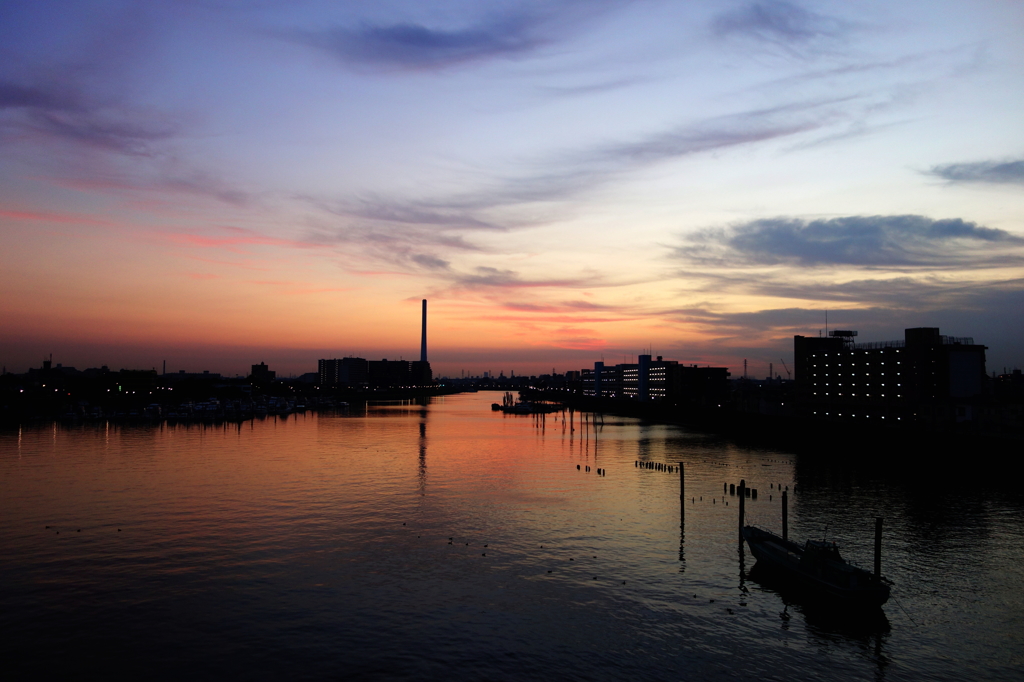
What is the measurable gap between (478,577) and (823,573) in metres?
19.3

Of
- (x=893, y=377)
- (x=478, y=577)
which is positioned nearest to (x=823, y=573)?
(x=478, y=577)

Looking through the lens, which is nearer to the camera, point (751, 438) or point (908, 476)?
point (908, 476)

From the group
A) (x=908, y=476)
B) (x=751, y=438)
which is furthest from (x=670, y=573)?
(x=751, y=438)

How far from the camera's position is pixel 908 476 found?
77250 mm

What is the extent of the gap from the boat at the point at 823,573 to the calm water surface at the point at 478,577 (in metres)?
1.27

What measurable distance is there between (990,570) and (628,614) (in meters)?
25.5

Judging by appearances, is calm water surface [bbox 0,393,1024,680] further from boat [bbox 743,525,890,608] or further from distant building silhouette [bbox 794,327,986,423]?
distant building silhouette [bbox 794,327,986,423]

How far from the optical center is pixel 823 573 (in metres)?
35.0

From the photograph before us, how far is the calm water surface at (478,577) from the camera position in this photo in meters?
28.7

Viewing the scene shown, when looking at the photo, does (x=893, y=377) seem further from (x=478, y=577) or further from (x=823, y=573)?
(x=478, y=577)

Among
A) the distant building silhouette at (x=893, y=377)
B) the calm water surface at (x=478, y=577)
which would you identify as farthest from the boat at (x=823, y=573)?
the distant building silhouette at (x=893, y=377)

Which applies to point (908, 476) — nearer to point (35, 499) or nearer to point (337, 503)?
point (337, 503)

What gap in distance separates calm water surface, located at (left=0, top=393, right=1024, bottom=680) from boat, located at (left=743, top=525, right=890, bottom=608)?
1.27 m

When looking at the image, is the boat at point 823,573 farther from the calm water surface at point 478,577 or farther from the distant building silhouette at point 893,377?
the distant building silhouette at point 893,377
